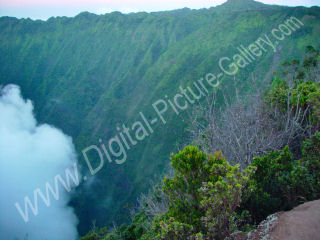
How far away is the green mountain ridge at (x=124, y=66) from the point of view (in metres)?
44.2

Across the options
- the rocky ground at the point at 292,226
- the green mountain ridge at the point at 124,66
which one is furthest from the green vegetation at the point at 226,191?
the green mountain ridge at the point at 124,66

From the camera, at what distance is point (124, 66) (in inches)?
2884

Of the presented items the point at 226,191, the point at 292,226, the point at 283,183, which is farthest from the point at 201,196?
the point at 283,183

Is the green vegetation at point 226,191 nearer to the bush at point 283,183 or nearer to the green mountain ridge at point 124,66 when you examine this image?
the bush at point 283,183

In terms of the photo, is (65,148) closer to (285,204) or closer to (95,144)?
(95,144)

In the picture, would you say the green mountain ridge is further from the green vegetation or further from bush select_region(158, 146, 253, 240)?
bush select_region(158, 146, 253, 240)

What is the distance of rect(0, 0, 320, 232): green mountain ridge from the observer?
44.2 m

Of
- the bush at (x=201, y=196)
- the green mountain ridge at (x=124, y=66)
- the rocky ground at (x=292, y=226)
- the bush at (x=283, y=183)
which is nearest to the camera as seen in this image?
the rocky ground at (x=292, y=226)

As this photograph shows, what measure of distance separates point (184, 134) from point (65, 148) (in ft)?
112

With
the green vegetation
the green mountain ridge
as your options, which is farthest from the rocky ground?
the green mountain ridge

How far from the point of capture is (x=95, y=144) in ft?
189

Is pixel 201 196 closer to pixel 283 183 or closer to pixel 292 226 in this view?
pixel 292 226

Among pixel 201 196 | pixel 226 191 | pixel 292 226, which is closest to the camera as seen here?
pixel 292 226

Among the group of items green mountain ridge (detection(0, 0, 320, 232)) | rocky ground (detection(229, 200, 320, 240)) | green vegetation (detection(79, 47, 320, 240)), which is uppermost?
green mountain ridge (detection(0, 0, 320, 232))
